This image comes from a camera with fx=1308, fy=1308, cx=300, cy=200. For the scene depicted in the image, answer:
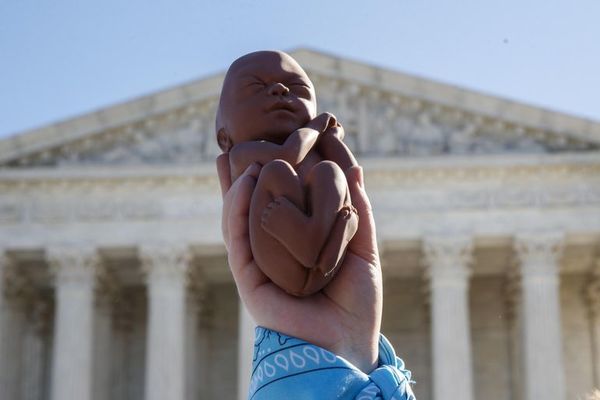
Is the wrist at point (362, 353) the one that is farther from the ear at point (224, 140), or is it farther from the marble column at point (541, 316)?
the marble column at point (541, 316)

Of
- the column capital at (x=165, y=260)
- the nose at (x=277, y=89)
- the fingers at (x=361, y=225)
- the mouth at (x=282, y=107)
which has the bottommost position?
the fingers at (x=361, y=225)

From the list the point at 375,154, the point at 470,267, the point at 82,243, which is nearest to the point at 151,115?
the point at 82,243

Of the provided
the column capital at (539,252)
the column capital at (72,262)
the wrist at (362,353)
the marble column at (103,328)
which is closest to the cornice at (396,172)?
the column capital at (539,252)

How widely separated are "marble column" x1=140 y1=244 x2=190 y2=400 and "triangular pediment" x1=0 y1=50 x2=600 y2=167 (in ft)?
9.61

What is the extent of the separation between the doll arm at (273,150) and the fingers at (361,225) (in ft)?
1.12

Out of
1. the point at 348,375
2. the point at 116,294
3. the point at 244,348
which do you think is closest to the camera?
the point at 348,375

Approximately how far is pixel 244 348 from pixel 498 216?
27.2 ft

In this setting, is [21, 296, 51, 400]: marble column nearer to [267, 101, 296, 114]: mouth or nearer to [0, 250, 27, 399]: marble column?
[0, 250, 27, 399]: marble column

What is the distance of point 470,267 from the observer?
1547 inches

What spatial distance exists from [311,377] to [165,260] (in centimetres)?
3117

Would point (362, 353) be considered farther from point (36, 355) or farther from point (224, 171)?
point (36, 355)

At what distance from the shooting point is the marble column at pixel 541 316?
36.0 m

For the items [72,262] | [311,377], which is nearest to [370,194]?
[72,262]

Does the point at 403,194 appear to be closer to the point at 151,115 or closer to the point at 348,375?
the point at 151,115
